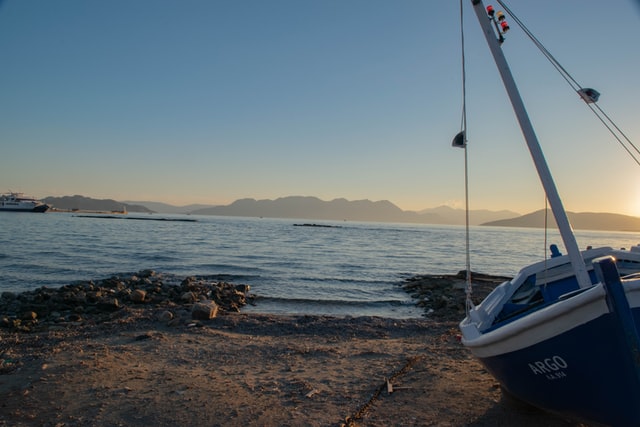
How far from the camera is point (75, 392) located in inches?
250

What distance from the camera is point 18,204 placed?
13700 centimetres

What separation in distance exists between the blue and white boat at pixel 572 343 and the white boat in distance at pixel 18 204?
545 ft

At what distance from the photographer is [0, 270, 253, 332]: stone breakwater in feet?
40.4

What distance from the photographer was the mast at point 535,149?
5.40m

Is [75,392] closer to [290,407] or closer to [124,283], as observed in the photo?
[290,407]

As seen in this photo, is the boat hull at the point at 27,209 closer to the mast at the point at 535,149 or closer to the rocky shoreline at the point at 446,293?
the rocky shoreline at the point at 446,293

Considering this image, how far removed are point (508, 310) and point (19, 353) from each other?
31.7 ft

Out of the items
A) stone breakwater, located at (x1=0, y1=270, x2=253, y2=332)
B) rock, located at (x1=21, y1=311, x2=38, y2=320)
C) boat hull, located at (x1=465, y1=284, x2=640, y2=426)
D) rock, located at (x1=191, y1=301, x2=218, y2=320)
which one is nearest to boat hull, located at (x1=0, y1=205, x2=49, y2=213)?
stone breakwater, located at (x1=0, y1=270, x2=253, y2=332)

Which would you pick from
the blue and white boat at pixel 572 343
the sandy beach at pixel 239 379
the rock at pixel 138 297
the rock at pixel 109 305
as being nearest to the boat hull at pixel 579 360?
the blue and white boat at pixel 572 343

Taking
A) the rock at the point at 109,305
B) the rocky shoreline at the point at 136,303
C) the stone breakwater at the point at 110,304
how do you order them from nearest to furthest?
1. the stone breakwater at the point at 110,304
2. the rocky shoreline at the point at 136,303
3. the rock at the point at 109,305

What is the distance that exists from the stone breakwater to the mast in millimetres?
9935

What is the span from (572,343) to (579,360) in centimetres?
19

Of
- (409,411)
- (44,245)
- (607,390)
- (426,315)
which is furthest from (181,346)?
(44,245)

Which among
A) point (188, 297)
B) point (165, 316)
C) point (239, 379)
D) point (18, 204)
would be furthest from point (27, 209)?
point (239, 379)
